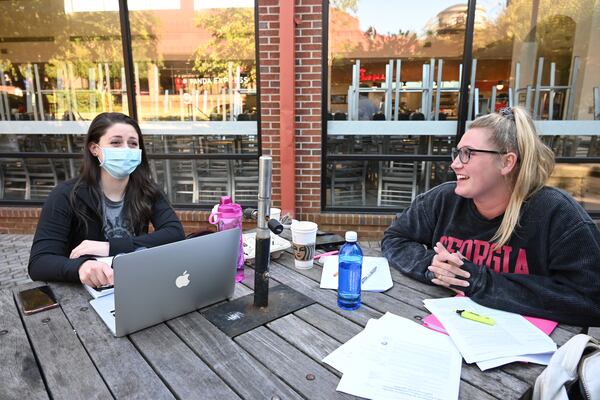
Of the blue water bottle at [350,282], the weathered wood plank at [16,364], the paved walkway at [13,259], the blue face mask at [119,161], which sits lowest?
the paved walkway at [13,259]

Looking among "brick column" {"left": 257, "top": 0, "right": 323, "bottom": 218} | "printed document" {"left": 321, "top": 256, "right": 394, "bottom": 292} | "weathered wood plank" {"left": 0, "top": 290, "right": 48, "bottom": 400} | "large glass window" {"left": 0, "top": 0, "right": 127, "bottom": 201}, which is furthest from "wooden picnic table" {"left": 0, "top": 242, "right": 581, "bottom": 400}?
"large glass window" {"left": 0, "top": 0, "right": 127, "bottom": 201}

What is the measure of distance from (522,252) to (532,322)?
1.07 feet

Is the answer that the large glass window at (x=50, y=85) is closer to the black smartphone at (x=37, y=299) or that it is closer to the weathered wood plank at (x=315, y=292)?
the black smartphone at (x=37, y=299)

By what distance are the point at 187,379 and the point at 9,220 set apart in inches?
184

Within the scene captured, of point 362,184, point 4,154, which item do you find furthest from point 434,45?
point 4,154

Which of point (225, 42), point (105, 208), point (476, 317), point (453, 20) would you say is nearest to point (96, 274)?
point (105, 208)

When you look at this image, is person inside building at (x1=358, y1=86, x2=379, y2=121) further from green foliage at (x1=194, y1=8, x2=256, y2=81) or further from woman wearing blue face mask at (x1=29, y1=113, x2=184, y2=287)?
woman wearing blue face mask at (x1=29, y1=113, x2=184, y2=287)

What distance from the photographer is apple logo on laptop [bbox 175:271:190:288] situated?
1.23 m

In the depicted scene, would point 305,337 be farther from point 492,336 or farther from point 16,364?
point 16,364

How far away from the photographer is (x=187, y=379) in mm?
1022

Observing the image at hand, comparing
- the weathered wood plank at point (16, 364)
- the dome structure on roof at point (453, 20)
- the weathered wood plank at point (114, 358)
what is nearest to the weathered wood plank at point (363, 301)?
the weathered wood plank at point (114, 358)

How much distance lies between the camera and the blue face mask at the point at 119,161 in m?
1.98

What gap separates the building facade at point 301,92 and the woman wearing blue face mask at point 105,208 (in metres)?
1.98

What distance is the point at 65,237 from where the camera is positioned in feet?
5.92
